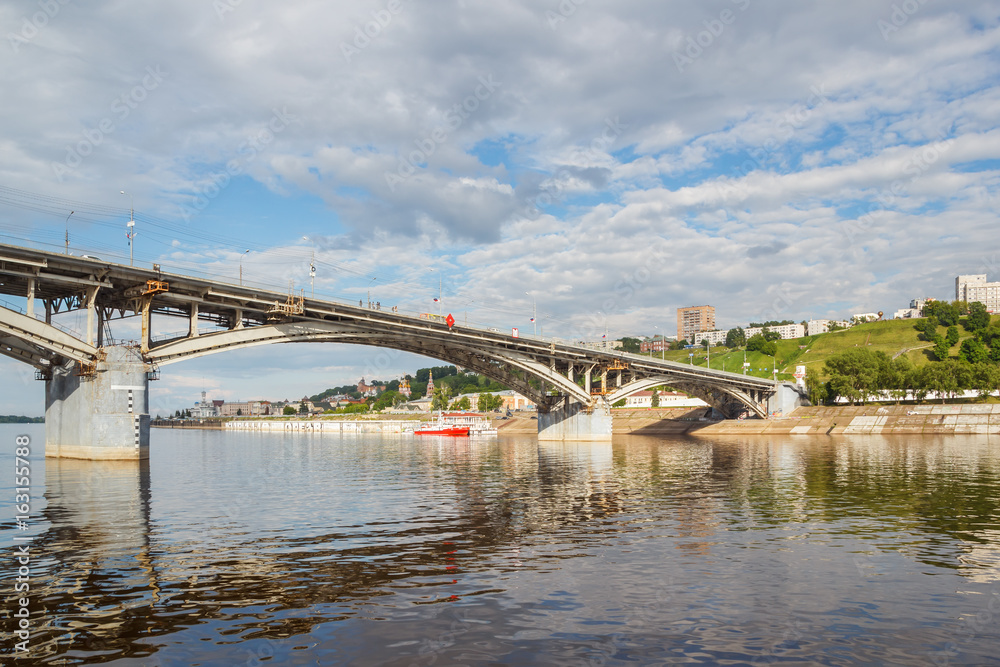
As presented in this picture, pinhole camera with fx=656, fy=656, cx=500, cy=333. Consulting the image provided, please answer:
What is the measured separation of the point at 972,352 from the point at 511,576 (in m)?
188

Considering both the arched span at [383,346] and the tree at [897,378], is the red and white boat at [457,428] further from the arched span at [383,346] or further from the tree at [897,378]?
the tree at [897,378]

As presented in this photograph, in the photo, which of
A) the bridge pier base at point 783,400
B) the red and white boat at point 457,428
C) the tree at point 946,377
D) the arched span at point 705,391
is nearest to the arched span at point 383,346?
the arched span at point 705,391

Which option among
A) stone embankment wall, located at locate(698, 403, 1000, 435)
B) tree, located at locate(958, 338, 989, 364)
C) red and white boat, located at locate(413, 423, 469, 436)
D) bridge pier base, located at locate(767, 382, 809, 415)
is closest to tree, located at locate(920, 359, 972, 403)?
stone embankment wall, located at locate(698, 403, 1000, 435)

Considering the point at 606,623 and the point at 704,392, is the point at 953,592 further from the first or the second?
the point at 704,392

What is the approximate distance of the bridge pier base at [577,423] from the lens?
9994cm

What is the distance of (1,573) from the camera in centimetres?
1677

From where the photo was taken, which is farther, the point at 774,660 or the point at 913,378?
the point at 913,378

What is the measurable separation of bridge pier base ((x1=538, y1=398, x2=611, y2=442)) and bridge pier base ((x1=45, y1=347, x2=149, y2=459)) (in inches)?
2565

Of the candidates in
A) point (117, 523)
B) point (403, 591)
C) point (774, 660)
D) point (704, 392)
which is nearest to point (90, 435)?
point (117, 523)

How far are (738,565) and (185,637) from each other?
1364 cm

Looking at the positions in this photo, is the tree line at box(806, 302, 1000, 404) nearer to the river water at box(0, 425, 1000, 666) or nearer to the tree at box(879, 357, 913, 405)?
the tree at box(879, 357, 913, 405)

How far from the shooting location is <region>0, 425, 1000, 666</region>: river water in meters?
11.8

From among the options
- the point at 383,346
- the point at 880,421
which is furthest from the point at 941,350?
the point at 383,346

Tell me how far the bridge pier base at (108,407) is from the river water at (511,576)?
13.5m
